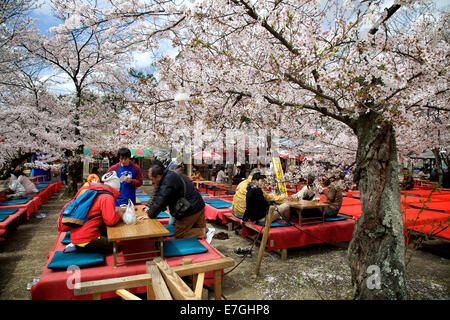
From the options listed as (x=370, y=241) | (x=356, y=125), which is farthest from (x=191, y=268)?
Result: (x=356, y=125)

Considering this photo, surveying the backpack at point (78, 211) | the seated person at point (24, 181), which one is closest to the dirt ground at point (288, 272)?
the backpack at point (78, 211)

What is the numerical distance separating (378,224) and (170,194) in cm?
272

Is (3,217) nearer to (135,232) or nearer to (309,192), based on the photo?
(135,232)

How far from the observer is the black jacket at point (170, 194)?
3.69m

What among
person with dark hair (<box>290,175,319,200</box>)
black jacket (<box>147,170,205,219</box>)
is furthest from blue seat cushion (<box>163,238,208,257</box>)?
person with dark hair (<box>290,175,319,200</box>)

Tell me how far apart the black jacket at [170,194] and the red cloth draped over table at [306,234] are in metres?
1.63

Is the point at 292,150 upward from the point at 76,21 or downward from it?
downward

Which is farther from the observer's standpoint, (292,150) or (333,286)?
(292,150)

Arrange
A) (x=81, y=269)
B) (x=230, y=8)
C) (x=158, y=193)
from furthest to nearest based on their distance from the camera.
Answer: (x=158, y=193) < (x=230, y=8) < (x=81, y=269)

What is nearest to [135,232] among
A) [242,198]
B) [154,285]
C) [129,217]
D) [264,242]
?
[129,217]

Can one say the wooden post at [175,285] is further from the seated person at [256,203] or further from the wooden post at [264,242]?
the seated person at [256,203]

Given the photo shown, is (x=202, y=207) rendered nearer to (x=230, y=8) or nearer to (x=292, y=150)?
(x=230, y=8)

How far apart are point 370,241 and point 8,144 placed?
10.0 meters

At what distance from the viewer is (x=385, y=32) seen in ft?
9.91
